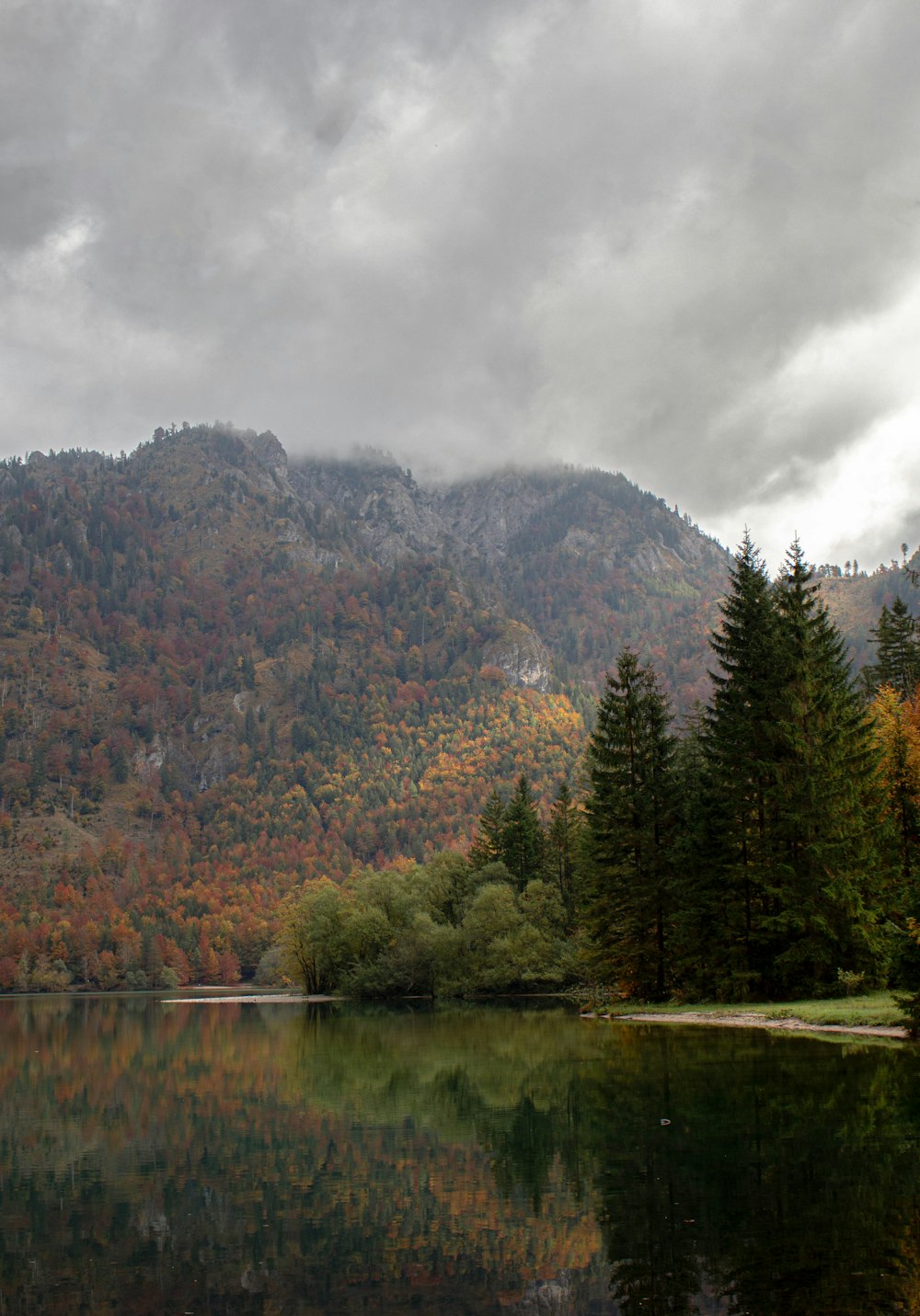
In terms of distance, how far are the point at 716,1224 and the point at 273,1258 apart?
5193 millimetres

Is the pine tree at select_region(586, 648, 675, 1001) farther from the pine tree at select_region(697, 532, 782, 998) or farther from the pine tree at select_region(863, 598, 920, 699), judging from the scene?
the pine tree at select_region(863, 598, 920, 699)

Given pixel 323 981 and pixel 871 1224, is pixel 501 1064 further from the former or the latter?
pixel 323 981

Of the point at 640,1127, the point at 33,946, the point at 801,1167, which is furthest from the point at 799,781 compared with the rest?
the point at 33,946

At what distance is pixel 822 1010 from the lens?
34.9 meters

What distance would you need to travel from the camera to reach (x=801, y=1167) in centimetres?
1448

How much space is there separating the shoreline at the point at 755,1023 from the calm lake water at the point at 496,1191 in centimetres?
212

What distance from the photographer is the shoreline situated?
96.9ft

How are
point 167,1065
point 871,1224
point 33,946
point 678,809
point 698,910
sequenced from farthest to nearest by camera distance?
point 33,946 < point 678,809 < point 698,910 < point 167,1065 < point 871,1224

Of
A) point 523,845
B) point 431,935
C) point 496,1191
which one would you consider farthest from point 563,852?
Result: point 496,1191

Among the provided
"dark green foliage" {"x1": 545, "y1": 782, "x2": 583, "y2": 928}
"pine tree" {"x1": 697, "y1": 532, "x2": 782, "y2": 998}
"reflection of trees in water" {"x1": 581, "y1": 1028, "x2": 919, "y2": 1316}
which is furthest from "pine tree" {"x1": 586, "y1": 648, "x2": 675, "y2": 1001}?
"dark green foliage" {"x1": 545, "y1": 782, "x2": 583, "y2": 928}

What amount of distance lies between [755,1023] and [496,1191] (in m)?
24.3

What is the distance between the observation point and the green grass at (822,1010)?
3110 centimetres

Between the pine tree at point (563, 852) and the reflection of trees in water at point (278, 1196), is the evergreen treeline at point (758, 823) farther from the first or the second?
the pine tree at point (563, 852)

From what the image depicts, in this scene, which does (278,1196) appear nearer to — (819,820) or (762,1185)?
(762,1185)
